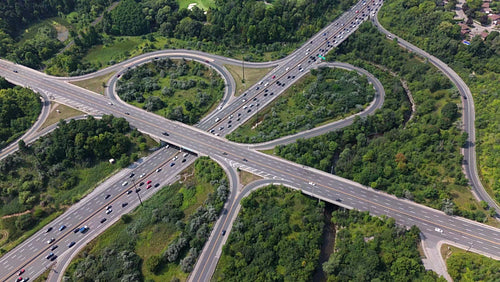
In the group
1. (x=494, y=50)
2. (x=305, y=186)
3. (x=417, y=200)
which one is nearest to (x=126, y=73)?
(x=305, y=186)

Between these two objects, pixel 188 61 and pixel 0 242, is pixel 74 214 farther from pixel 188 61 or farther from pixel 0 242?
pixel 188 61

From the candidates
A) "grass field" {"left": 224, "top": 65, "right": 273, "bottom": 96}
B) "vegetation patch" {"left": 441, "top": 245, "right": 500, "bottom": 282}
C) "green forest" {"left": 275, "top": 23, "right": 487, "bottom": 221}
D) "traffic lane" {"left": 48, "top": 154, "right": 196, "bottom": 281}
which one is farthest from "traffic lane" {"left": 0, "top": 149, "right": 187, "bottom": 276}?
"vegetation patch" {"left": 441, "top": 245, "right": 500, "bottom": 282}

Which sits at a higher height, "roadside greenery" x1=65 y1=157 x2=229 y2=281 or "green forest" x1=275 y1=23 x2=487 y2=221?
"green forest" x1=275 y1=23 x2=487 y2=221

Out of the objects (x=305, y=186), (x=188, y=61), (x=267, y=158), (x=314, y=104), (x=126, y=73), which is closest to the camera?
(x=305, y=186)

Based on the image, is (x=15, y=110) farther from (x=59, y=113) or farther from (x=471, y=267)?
(x=471, y=267)

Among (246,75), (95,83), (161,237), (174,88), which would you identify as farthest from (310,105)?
(95,83)

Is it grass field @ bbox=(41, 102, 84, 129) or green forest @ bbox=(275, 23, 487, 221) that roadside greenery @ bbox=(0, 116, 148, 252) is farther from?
green forest @ bbox=(275, 23, 487, 221)

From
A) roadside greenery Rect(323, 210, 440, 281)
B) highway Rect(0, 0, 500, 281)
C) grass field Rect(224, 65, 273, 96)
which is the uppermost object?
grass field Rect(224, 65, 273, 96)
